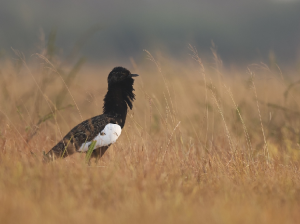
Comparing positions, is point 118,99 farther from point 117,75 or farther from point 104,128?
point 104,128

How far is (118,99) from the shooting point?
17.4 feet

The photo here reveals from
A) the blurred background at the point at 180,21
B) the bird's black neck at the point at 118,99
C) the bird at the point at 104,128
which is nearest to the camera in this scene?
the bird at the point at 104,128

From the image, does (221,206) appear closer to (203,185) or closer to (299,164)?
(203,185)

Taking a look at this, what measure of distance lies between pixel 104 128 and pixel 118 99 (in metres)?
0.47

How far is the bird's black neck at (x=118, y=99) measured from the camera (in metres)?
5.24

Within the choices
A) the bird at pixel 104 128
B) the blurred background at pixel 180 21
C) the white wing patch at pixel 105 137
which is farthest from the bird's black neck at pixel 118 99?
the blurred background at pixel 180 21

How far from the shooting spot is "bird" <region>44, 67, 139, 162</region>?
482 cm

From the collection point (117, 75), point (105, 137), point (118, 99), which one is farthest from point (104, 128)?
point (117, 75)

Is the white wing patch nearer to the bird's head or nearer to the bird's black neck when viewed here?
the bird's black neck

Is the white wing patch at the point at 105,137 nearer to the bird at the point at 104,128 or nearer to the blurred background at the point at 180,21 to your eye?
the bird at the point at 104,128

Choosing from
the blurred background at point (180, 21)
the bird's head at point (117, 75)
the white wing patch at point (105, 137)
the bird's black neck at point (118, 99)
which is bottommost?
the white wing patch at point (105, 137)

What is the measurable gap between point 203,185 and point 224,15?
90.9m

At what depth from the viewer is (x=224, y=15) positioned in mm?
91500

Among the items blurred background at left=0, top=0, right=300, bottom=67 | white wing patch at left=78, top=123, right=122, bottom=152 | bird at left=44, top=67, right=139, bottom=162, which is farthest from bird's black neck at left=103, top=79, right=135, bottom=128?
blurred background at left=0, top=0, right=300, bottom=67
